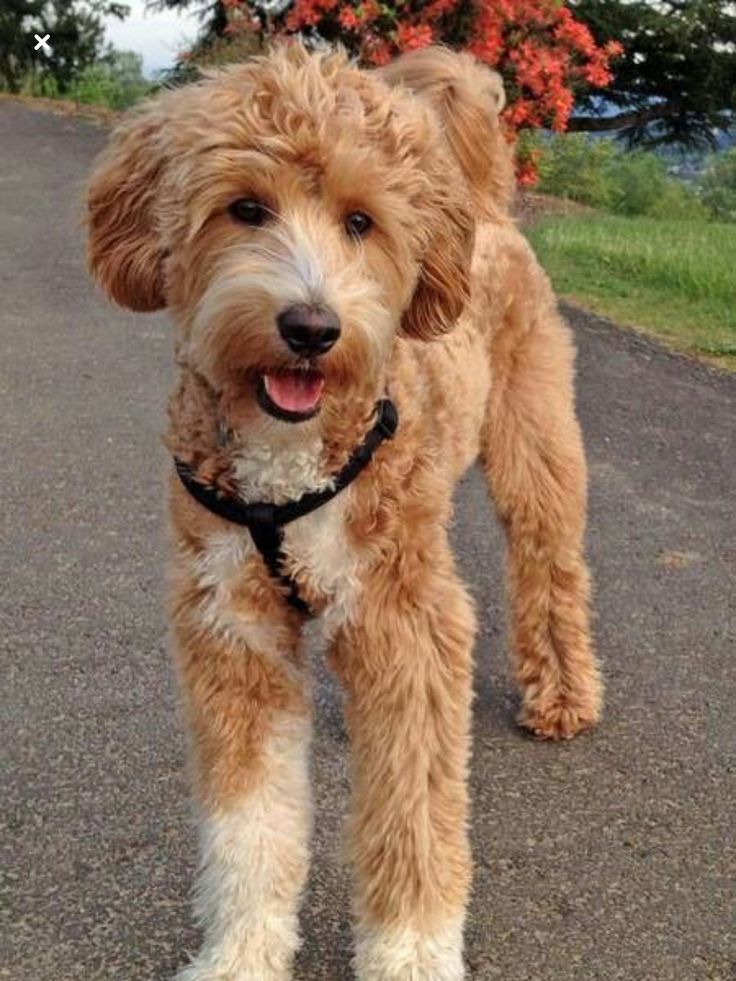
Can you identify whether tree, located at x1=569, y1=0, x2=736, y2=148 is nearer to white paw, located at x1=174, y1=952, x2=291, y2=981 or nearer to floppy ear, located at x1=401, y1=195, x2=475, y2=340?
floppy ear, located at x1=401, y1=195, x2=475, y2=340

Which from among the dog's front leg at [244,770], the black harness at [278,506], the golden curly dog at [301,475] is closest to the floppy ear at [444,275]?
the golden curly dog at [301,475]

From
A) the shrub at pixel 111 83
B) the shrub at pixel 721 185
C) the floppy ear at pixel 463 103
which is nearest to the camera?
the floppy ear at pixel 463 103

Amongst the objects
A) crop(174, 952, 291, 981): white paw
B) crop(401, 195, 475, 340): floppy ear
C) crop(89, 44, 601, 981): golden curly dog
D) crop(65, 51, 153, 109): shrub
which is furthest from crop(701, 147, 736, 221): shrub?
crop(174, 952, 291, 981): white paw

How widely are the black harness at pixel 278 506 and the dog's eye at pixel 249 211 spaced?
0.51 metres

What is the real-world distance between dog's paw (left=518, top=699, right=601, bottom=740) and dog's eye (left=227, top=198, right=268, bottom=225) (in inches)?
→ 84.4

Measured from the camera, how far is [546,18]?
12031mm

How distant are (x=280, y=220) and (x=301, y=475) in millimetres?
538

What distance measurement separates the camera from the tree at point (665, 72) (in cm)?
1582

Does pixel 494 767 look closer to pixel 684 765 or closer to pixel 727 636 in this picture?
pixel 684 765

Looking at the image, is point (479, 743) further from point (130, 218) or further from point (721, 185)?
point (721, 185)

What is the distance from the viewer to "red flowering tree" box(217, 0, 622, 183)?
11.7 m

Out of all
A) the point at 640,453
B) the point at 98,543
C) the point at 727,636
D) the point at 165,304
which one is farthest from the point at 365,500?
the point at 640,453

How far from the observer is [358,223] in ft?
9.68

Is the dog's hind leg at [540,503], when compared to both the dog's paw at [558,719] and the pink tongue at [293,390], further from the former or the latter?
the pink tongue at [293,390]
